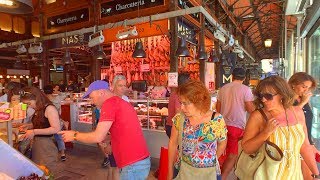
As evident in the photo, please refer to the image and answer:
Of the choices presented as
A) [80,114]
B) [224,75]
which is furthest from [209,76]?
[80,114]

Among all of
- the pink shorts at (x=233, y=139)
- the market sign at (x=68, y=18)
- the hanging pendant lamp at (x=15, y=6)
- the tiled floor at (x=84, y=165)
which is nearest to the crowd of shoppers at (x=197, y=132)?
the hanging pendant lamp at (x=15, y=6)

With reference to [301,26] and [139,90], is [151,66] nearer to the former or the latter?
[139,90]

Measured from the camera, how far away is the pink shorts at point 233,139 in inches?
177

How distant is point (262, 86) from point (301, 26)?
5053 mm

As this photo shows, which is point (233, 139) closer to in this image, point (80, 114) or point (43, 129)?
point (43, 129)

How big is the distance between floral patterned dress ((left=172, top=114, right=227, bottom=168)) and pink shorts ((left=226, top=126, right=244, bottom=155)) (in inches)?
90.9

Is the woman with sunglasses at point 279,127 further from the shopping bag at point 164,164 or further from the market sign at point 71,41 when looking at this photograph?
the market sign at point 71,41

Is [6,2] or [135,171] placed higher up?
[6,2]

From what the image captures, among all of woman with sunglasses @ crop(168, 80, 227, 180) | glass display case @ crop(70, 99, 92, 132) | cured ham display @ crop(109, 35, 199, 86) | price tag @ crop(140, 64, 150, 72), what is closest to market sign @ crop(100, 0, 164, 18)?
cured ham display @ crop(109, 35, 199, 86)

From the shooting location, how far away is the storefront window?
570 centimetres

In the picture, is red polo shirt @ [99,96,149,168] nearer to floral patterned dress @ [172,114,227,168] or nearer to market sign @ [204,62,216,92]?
floral patterned dress @ [172,114,227,168]

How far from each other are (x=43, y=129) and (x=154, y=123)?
3.33 metres

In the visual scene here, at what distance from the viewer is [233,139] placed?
4.60 meters

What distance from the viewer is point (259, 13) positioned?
12984 mm
